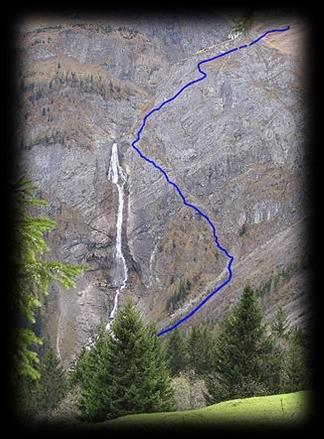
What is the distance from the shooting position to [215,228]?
87375 mm

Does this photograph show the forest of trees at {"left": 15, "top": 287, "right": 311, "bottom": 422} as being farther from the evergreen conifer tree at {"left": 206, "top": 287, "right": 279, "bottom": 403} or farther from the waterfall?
the waterfall

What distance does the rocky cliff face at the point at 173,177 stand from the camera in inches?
3155

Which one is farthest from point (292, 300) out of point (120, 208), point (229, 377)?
point (120, 208)

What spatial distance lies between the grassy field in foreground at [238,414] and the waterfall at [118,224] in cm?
6291

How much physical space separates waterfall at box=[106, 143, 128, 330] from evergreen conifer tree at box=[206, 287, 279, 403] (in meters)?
54.5

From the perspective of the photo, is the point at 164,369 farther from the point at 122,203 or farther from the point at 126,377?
the point at 122,203

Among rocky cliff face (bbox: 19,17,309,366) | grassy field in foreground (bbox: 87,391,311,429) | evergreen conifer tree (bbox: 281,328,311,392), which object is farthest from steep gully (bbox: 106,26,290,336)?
grassy field in foreground (bbox: 87,391,311,429)

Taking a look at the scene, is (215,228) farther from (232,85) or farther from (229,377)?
(229,377)

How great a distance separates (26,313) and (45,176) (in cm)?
9903

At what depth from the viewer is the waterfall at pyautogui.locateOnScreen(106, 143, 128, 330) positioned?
3462 inches

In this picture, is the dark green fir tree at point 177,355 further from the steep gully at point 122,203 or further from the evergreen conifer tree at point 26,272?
the evergreen conifer tree at point 26,272

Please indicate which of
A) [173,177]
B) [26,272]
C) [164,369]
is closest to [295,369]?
[164,369]

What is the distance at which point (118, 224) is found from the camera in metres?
94.2

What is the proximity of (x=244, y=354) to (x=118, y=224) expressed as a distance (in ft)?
232
